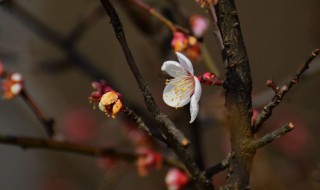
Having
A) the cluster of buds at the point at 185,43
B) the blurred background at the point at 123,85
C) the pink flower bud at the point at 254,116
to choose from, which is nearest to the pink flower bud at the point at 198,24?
the blurred background at the point at 123,85

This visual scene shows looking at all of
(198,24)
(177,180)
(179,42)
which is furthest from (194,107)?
(198,24)

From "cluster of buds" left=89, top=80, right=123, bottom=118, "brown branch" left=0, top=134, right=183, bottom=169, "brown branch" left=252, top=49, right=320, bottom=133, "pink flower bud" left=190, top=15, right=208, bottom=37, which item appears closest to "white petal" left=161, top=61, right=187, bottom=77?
"cluster of buds" left=89, top=80, right=123, bottom=118

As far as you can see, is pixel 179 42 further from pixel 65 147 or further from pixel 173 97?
pixel 65 147

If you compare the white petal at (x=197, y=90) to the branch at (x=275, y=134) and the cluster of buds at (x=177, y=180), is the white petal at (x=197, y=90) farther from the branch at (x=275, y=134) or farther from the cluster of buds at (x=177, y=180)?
the cluster of buds at (x=177, y=180)

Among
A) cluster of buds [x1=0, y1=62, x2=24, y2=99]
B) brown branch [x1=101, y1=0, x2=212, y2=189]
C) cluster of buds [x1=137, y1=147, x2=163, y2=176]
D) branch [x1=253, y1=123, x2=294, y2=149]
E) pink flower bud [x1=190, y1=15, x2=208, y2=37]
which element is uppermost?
pink flower bud [x1=190, y1=15, x2=208, y2=37]

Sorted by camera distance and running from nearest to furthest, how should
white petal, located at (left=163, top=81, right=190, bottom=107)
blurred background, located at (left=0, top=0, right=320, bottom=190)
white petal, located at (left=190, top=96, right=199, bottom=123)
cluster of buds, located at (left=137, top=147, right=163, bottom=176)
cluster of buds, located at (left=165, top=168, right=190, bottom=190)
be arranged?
white petal, located at (left=190, top=96, right=199, bottom=123) → white petal, located at (left=163, top=81, right=190, bottom=107) → cluster of buds, located at (left=165, top=168, right=190, bottom=190) → cluster of buds, located at (left=137, top=147, right=163, bottom=176) → blurred background, located at (left=0, top=0, right=320, bottom=190)

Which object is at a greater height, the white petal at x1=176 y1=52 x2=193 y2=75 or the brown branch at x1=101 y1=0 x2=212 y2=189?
the white petal at x1=176 y1=52 x2=193 y2=75

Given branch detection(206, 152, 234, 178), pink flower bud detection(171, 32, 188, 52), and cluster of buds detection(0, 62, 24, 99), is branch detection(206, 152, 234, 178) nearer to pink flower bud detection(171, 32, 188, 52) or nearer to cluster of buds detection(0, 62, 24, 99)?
pink flower bud detection(171, 32, 188, 52)
